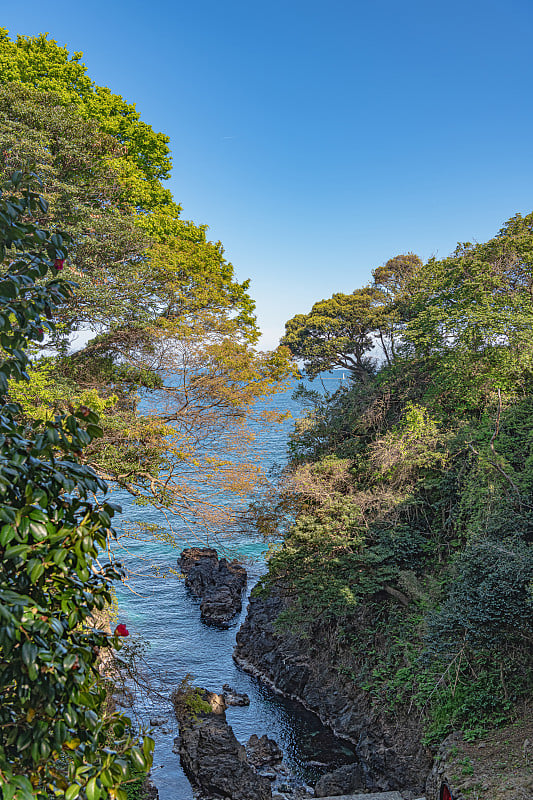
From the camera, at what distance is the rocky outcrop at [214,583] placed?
20.8 metres

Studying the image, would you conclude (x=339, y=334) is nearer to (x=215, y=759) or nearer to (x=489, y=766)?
(x=215, y=759)

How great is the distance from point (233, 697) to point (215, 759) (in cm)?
324

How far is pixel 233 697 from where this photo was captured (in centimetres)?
1512

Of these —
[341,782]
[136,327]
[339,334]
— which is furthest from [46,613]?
[339,334]

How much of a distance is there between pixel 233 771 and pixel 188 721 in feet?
8.06

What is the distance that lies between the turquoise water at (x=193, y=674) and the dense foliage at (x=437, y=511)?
1.93m

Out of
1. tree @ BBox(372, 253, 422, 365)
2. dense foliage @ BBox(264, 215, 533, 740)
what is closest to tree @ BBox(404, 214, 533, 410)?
dense foliage @ BBox(264, 215, 533, 740)

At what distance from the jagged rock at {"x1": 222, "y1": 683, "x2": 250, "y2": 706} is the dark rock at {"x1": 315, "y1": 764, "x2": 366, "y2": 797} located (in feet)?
12.7

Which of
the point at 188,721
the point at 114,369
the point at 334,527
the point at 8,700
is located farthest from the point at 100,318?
the point at 188,721

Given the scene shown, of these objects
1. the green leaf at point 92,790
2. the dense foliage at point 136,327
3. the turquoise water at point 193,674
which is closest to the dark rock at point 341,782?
the turquoise water at point 193,674

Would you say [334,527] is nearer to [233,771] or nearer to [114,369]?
[233,771]

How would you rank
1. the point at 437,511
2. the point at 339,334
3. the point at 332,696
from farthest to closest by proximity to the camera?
the point at 339,334
the point at 332,696
the point at 437,511

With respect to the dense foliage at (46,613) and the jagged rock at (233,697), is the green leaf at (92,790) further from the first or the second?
the jagged rock at (233,697)

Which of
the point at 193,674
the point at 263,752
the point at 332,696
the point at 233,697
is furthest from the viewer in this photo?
the point at 193,674
